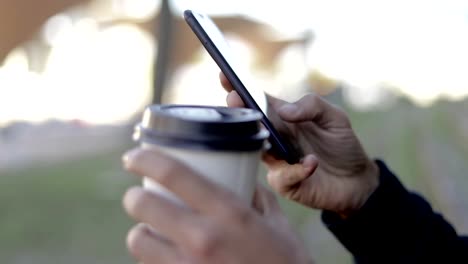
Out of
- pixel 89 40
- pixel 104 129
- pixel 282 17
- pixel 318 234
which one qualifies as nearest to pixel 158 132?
pixel 318 234

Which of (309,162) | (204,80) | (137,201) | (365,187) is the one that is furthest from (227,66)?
(204,80)

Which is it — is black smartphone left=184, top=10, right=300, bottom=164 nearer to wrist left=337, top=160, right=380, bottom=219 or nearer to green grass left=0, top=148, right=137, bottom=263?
wrist left=337, top=160, right=380, bottom=219

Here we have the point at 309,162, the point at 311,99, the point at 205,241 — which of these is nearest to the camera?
the point at 205,241

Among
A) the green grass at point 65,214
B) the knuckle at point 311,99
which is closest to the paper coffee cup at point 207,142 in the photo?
the knuckle at point 311,99

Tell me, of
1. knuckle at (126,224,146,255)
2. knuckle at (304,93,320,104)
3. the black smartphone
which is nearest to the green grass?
knuckle at (304,93,320,104)


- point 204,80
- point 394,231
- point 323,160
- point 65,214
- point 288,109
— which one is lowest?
point 65,214

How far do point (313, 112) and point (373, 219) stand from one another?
9.6 inches

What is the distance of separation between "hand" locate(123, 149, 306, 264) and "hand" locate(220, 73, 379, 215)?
47 centimetres

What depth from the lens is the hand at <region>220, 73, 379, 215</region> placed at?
3.37 ft

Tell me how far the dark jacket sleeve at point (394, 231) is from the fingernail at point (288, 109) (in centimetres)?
26

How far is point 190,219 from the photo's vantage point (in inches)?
20.4

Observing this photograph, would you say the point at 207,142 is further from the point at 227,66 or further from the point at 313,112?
the point at 313,112

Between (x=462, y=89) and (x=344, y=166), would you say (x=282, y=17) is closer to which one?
(x=462, y=89)

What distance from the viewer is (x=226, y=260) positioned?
1.73 ft
